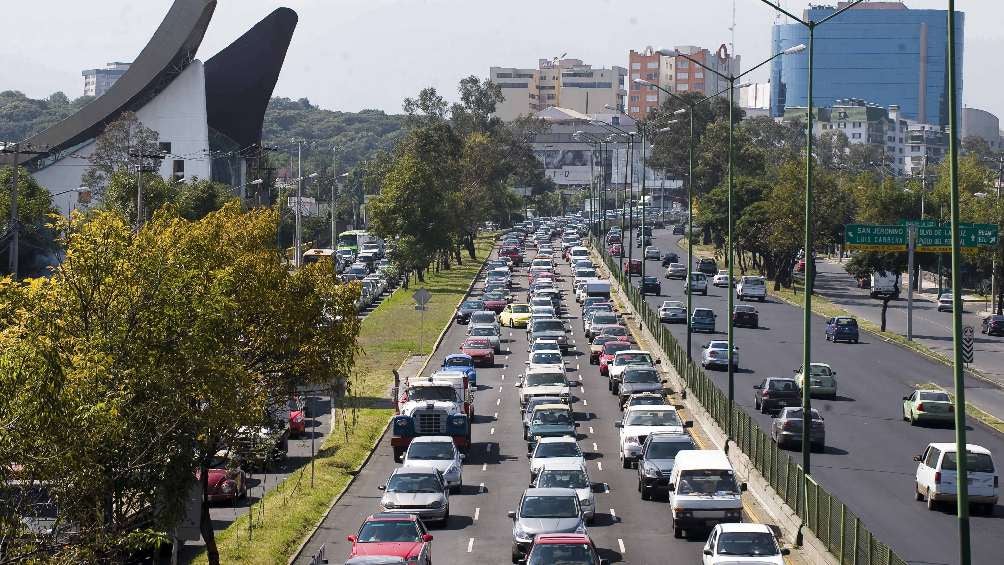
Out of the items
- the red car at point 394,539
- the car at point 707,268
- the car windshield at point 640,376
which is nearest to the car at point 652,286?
A: the car at point 707,268

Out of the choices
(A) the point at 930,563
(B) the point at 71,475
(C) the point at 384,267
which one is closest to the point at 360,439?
(A) the point at 930,563

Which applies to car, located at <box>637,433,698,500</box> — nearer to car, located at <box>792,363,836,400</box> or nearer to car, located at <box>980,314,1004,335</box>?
car, located at <box>792,363,836,400</box>

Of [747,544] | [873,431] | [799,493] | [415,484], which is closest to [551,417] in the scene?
[873,431]

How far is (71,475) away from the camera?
17.3m

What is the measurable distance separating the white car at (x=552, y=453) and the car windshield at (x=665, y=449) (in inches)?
67.1

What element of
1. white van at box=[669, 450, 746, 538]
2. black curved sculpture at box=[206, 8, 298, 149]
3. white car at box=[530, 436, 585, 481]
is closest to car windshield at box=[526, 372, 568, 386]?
white car at box=[530, 436, 585, 481]

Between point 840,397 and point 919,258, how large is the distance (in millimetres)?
50439

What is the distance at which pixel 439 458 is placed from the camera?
37.9m

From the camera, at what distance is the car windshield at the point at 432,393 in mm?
45844

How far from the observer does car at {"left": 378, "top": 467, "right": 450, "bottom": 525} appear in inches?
1288

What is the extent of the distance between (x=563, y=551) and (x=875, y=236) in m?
61.1

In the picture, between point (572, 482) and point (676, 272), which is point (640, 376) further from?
point (676, 272)

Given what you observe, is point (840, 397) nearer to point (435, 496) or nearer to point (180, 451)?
point (435, 496)

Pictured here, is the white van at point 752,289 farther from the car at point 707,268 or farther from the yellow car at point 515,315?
the yellow car at point 515,315
